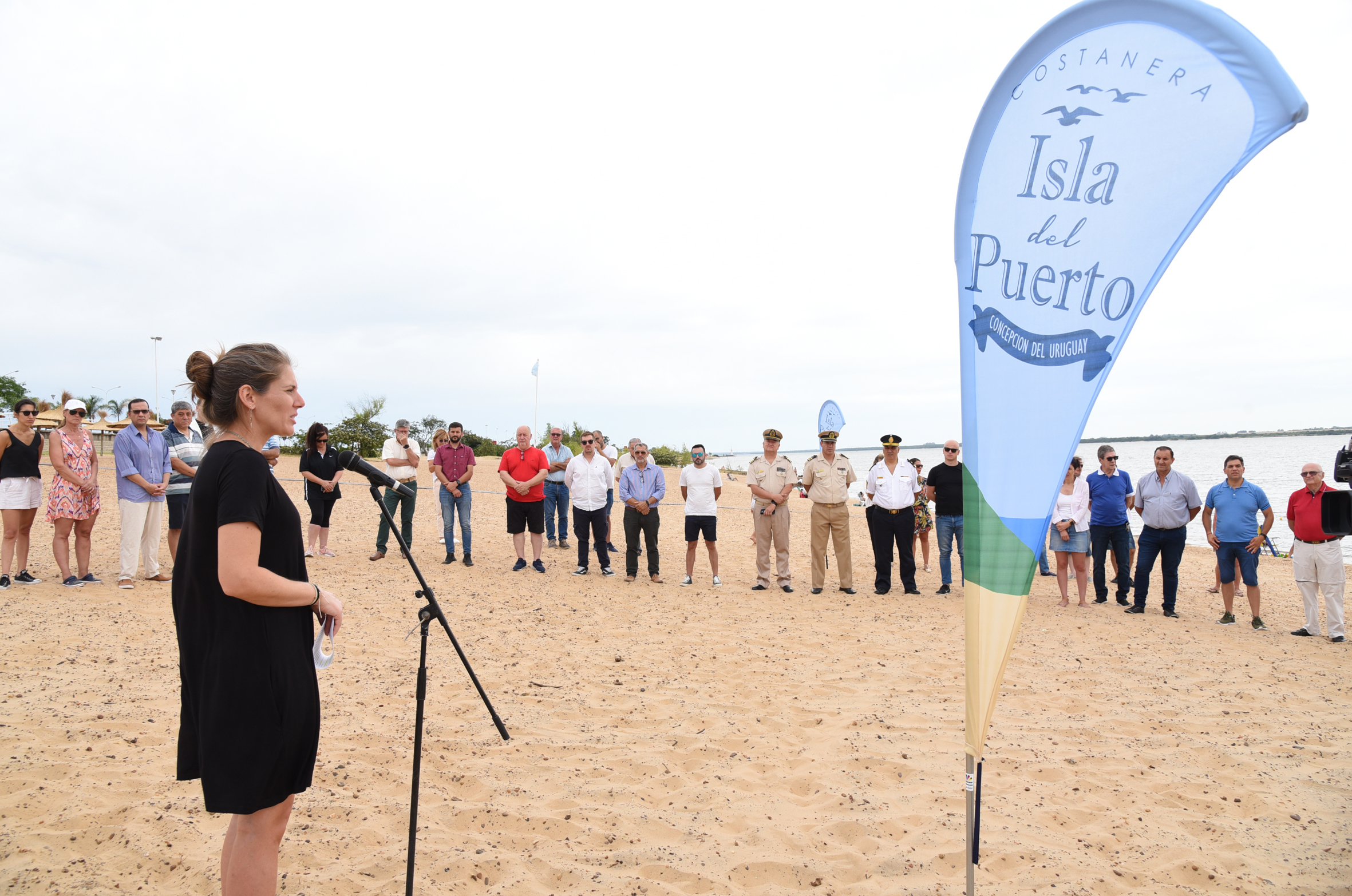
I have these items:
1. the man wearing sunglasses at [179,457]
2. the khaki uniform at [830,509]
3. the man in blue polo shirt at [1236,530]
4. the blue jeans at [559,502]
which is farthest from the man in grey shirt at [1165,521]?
the man wearing sunglasses at [179,457]

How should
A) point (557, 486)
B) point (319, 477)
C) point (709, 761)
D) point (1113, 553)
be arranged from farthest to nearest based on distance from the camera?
point (557, 486) → point (319, 477) → point (1113, 553) → point (709, 761)

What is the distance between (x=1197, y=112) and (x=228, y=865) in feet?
12.0

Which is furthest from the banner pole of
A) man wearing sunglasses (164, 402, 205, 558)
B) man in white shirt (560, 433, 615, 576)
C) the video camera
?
man wearing sunglasses (164, 402, 205, 558)

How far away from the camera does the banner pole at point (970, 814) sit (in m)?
2.34

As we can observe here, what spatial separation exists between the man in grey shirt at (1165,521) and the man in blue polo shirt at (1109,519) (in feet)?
0.85

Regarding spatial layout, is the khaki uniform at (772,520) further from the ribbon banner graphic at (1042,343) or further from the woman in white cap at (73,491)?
the woman in white cap at (73,491)

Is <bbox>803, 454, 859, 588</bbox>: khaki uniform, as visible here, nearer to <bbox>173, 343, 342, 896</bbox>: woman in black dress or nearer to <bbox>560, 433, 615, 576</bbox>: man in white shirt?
<bbox>560, 433, 615, 576</bbox>: man in white shirt

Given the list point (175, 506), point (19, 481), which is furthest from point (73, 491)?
point (175, 506)

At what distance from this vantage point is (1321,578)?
685 cm

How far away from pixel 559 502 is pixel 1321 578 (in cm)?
930

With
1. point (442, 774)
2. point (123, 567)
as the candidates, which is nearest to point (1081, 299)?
point (442, 774)

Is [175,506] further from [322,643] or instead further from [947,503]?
[947,503]

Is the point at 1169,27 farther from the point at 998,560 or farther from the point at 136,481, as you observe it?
the point at 136,481

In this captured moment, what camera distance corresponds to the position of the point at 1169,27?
2.24m
